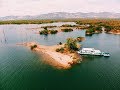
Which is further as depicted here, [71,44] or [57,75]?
[71,44]

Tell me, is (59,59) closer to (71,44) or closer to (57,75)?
(71,44)

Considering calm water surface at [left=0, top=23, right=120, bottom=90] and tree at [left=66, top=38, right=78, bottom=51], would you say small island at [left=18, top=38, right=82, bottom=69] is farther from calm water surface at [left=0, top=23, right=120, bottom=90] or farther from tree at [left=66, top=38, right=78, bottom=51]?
calm water surface at [left=0, top=23, right=120, bottom=90]

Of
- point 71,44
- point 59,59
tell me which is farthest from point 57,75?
point 71,44

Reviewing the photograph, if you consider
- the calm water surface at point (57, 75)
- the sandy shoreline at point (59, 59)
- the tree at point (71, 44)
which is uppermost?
the tree at point (71, 44)

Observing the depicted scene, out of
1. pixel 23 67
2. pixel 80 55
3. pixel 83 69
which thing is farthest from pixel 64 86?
pixel 80 55

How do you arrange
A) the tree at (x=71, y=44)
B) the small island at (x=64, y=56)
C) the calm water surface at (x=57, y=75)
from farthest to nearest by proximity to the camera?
the tree at (x=71, y=44) < the small island at (x=64, y=56) < the calm water surface at (x=57, y=75)

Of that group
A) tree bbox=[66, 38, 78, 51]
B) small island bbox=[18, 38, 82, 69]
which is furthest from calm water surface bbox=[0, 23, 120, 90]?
tree bbox=[66, 38, 78, 51]

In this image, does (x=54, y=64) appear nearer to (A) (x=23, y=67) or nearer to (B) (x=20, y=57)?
(A) (x=23, y=67)

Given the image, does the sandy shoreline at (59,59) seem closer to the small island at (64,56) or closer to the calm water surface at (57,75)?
the small island at (64,56)

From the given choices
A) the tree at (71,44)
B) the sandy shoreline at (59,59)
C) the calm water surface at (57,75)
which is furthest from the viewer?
the tree at (71,44)

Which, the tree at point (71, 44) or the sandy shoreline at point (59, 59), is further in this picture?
the tree at point (71, 44)

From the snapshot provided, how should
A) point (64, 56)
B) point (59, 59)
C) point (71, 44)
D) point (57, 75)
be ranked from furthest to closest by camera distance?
point (71, 44) < point (64, 56) < point (59, 59) < point (57, 75)

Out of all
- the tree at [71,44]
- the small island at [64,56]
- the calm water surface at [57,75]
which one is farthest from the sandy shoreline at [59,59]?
the tree at [71,44]
